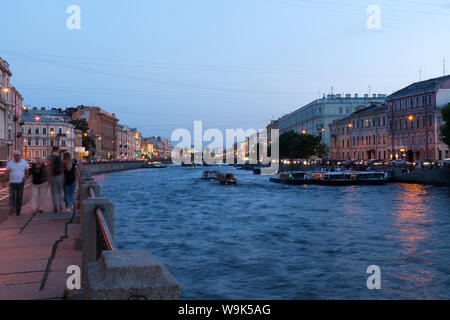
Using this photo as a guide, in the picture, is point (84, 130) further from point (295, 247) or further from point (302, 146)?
point (295, 247)

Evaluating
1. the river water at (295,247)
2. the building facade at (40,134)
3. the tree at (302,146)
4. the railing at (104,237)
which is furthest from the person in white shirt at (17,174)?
the building facade at (40,134)

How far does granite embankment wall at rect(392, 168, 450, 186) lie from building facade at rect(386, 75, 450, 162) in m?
9.95

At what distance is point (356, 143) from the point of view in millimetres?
108938

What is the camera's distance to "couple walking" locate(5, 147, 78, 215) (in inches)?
559

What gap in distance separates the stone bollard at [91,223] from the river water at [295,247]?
5.92 m

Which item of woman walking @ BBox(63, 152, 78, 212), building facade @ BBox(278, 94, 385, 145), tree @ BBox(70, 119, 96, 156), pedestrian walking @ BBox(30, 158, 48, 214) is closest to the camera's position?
pedestrian walking @ BBox(30, 158, 48, 214)

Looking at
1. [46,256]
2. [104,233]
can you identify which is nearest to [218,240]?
[46,256]

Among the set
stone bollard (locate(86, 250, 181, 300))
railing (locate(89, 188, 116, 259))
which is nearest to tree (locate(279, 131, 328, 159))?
railing (locate(89, 188, 116, 259))

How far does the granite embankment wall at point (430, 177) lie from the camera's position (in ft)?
184

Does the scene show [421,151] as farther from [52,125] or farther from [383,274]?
[52,125]

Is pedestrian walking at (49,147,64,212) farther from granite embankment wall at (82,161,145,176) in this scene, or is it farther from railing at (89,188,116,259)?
granite embankment wall at (82,161,145,176)

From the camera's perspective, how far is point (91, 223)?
762 cm

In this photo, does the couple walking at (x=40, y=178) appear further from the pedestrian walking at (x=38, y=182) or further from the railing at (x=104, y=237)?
the railing at (x=104, y=237)

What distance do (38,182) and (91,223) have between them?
7402 millimetres
